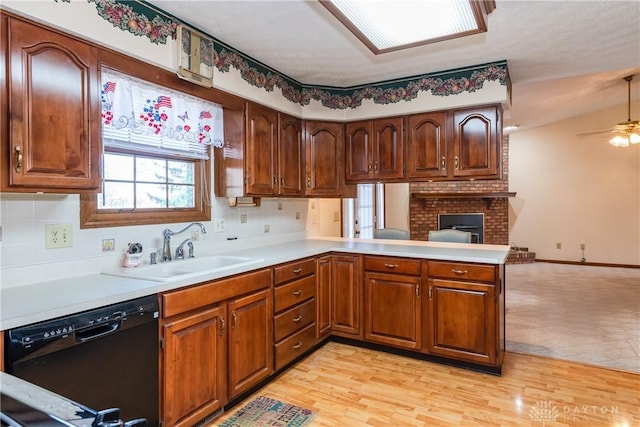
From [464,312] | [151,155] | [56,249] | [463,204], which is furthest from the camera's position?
[463,204]

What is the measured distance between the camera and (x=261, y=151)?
9.46 feet

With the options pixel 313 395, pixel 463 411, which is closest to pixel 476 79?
pixel 463 411

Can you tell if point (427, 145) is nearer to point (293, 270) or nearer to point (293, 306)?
point (293, 270)

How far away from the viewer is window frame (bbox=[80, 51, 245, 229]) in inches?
75.4

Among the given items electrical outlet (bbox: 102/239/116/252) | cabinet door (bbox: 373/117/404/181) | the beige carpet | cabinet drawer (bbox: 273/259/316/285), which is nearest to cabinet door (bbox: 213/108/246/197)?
cabinet drawer (bbox: 273/259/316/285)

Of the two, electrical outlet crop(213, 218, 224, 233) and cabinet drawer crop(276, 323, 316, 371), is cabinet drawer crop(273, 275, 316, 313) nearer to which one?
cabinet drawer crop(276, 323, 316, 371)

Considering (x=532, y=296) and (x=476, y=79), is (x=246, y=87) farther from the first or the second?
(x=532, y=296)

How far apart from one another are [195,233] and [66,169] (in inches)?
41.4

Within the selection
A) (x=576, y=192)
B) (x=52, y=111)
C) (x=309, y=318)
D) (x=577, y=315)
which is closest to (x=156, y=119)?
(x=52, y=111)

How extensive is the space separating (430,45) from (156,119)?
6.37 ft

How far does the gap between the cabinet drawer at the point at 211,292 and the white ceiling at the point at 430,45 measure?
5.18ft

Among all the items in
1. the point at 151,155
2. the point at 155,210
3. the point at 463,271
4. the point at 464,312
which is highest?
the point at 151,155

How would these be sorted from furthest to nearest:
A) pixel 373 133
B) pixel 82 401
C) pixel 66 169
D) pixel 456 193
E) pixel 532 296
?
pixel 456 193, pixel 532 296, pixel 373 133, pixel 66 169, pixel 82 401

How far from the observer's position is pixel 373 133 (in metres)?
3.45
